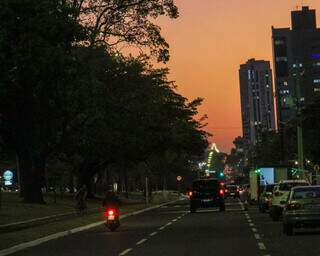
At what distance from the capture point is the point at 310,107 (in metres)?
74.0

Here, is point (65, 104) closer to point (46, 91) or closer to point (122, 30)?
point (46, 91)

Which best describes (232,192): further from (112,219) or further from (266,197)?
(112,219)

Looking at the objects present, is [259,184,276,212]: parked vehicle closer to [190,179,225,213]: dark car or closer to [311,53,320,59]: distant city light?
[190,179,225,213]: dark car

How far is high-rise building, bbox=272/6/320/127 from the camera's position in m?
69.4

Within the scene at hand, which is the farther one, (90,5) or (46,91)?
(90,5)

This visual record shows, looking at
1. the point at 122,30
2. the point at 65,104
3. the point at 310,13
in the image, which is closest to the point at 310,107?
the point at 310,13

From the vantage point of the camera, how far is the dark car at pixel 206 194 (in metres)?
45.9

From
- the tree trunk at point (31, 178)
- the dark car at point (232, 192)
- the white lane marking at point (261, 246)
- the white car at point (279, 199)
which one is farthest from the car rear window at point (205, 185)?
the dark car at point (232, 192)

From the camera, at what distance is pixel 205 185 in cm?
4612

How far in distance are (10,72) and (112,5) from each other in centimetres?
1659

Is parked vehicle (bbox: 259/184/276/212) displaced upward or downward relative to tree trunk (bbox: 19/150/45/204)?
downward

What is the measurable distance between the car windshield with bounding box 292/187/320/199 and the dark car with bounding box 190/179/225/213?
2216 cm

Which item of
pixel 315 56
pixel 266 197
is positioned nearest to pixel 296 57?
pixel 315 56

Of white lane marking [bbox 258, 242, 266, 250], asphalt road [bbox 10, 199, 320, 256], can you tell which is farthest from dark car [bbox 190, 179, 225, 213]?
white lane marking [bbox 258, 242, 266, 250]
